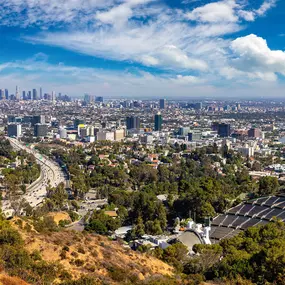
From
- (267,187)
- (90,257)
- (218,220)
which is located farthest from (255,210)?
(90,257)

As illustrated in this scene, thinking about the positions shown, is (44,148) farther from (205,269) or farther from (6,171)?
(205,269)

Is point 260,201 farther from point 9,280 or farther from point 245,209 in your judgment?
point 9,280

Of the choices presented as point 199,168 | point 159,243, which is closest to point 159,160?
point 199,168

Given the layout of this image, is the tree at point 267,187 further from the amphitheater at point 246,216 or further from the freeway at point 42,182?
the freeway at point 42,182

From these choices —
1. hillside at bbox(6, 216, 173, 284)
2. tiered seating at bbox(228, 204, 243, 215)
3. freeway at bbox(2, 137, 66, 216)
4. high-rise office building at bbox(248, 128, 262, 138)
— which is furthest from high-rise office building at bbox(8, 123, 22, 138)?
hillside at bbox(6, 216, 173, 284)

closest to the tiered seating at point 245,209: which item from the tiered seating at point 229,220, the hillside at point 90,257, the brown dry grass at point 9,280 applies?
the tiered seating at point 229,220

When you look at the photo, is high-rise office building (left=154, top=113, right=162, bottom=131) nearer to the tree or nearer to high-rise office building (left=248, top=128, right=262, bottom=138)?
high-rise office building (left=248, top=128, right=262, bottom=138)
